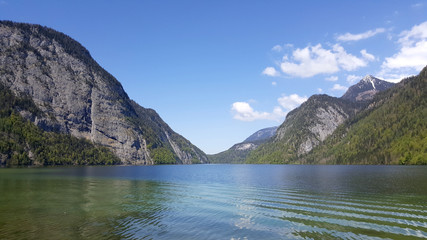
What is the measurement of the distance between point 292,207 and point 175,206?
15.9 meters

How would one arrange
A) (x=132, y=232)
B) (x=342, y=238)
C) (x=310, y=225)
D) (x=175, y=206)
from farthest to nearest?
(x=175, y=206), (x=310, y=225), (x=132, y=232), (x=342, y=238)

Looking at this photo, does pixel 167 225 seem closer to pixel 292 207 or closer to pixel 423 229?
pixel 292 207

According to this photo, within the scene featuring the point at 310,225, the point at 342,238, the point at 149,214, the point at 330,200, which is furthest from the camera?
the point at 330,200

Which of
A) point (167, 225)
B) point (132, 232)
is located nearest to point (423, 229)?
point (167, 225)

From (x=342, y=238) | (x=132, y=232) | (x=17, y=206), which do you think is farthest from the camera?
(x=17, y=206)

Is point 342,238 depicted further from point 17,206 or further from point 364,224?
point 17,206

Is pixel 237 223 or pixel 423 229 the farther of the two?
pixel 237 223

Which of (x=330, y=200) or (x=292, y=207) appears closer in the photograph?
(x=292, y=207)

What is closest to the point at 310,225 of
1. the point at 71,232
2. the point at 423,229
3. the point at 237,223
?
the point at 237,223

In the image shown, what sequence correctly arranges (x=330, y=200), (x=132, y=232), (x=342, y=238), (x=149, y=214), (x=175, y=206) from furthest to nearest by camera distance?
(x=330, y=200), (x=175, y=206), (x=149, y=214), (x=132, y=232), (x=342, y=238)

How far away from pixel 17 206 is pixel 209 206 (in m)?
24.5

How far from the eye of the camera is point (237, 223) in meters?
28.4

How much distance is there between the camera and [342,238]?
22453mm

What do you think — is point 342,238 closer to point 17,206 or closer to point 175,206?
point 175,206
